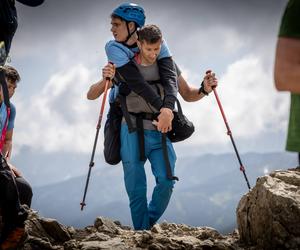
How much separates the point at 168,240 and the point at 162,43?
405 cm

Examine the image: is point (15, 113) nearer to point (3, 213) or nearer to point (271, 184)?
point (3, 213)

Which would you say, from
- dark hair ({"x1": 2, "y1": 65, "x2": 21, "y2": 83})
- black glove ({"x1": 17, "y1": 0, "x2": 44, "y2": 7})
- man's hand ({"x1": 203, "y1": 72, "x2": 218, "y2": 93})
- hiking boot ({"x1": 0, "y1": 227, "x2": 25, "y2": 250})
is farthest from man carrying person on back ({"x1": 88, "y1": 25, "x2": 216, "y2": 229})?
hiking boot ({"x1": 0, "y1": 227, "x2": 25, "y2": 250})

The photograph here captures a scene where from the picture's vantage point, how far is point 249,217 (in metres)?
5.77

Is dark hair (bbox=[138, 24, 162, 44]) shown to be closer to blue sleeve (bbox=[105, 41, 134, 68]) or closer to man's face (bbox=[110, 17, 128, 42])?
blue sleeve (bbox=[105, 41, 134, 68])

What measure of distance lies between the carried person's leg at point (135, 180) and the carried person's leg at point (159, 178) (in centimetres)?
18

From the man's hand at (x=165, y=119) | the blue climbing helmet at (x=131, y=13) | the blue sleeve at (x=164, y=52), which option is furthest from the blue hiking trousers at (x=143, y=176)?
the blue climbing helmet at (x=131, y=13)

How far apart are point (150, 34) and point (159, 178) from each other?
2.60 m

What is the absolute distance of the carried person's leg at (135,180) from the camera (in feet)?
25.3

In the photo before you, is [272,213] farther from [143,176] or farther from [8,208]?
[8,208]

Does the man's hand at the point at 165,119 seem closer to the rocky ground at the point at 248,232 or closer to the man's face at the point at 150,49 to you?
the man's face at the point at 150,49

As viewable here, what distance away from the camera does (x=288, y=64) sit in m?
2.59

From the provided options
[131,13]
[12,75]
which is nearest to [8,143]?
[12,75]

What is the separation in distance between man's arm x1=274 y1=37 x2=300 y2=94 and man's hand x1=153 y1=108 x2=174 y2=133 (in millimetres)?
4706

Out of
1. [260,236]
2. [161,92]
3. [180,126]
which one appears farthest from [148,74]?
[260,236]
